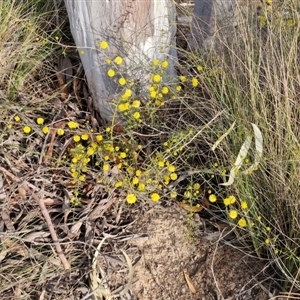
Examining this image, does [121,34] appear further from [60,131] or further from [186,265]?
[186,265]

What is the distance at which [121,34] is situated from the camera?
2086 mm

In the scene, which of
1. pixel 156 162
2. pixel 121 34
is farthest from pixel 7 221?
pixel 121 34

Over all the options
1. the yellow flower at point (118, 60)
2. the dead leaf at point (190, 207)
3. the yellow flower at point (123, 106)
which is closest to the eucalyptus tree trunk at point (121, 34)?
the yellow flower at point (118, 60)

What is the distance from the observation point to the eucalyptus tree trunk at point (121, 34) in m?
2.04

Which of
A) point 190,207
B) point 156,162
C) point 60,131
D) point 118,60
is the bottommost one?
point 190,207

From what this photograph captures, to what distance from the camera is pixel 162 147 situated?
2186mm

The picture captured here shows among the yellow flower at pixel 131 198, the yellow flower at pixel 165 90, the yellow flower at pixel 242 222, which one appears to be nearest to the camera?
the yellow flower at pixel 242 222

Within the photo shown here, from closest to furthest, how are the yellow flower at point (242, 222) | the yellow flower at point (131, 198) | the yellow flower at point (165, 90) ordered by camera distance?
the yellow flower at point (242, 222) < the yellow flower at point (131, 198) < the yellow flower at point (165, 90)

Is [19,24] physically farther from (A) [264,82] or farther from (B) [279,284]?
(B) [279,284]

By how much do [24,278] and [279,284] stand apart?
0.96 metres

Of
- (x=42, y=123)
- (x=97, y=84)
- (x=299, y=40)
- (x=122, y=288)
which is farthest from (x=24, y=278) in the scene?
(x=299, y=40)

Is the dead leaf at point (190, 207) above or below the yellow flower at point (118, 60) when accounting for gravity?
below

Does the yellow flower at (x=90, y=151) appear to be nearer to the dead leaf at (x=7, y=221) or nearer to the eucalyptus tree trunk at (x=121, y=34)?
the eucalyptus tree trunk at (x=121, y=34)

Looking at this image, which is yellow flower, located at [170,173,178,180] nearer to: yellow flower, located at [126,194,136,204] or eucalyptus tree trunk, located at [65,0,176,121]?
yellow flower, located at [126,194,136,204]
